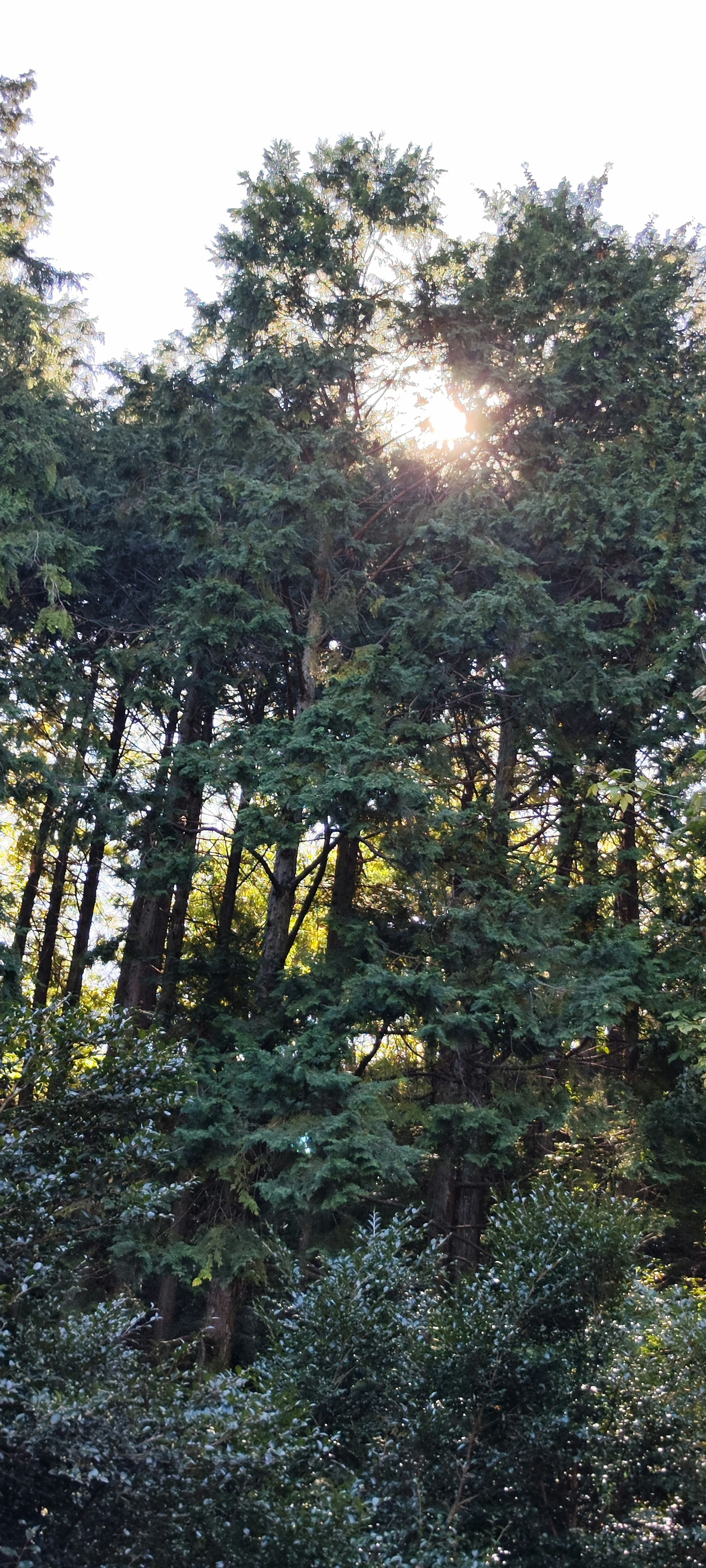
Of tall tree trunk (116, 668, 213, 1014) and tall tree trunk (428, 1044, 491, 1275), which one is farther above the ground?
tall tree trunk (116, 668, 213, 1014)

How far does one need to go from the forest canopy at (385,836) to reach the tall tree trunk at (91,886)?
0.24 feet

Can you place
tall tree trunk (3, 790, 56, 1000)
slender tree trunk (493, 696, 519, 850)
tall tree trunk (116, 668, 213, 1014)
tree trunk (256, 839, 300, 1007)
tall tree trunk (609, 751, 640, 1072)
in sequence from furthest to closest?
1. slender tree trunk (493, 696, 519, 850)
2. tall tree trunk (609, 751, 640, 1072)
3. tree trunk (256, 839, 300, 1007)
4. tall tree trunk (116, 668, 213, 1014)
5. tall tree trunk (3, 790, 56, 1000)

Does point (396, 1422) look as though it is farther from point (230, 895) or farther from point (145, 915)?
point (230, 895)

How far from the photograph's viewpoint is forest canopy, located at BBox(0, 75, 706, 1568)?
5.94 metres

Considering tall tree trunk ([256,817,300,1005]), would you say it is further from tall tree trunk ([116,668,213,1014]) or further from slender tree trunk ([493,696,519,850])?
slender tree trunk ([493,696,519,850])

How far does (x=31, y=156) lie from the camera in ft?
42.3

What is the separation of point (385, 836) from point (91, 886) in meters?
5.21

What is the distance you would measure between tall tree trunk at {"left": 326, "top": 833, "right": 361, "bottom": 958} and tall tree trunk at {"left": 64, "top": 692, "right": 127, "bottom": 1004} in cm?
258

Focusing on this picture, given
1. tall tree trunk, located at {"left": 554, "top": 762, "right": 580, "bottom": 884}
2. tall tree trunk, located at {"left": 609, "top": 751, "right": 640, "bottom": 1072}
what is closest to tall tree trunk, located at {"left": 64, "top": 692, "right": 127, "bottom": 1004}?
tall tree trunk, located at {"left": 554, "top": 762, "right": 580, "bottom": 884}

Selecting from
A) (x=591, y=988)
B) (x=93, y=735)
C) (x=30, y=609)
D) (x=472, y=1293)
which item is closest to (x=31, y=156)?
(x=30, y=609)

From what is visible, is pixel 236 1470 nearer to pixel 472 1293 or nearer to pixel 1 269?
pixel 472 1293

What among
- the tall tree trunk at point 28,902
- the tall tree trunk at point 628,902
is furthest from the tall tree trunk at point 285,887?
the tall tree trunk at point 628,902

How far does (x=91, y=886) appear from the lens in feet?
49.0

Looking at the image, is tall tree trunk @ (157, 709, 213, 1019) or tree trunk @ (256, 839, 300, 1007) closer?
tall tree trunk @ (157, 709, 213, 1019)
